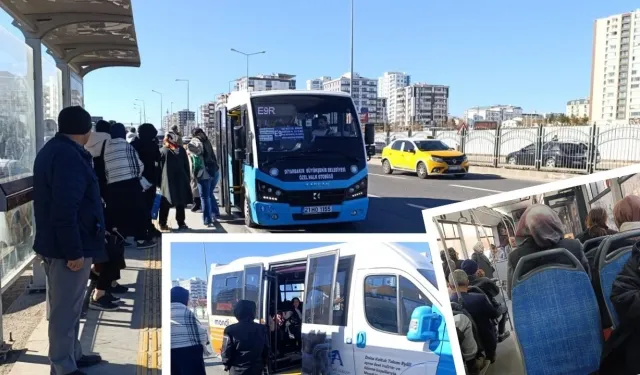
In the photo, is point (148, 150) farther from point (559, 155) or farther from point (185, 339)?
point (559, 155)

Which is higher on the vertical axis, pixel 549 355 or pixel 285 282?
pixel 285 282

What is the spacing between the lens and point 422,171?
22.4m

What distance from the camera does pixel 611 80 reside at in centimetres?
8675

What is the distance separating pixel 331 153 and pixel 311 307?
767 centimetres

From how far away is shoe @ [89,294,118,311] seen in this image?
5.61m

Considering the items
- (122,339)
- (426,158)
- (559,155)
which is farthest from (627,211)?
(559,155)

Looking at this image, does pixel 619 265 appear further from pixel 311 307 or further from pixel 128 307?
pixel 128 307

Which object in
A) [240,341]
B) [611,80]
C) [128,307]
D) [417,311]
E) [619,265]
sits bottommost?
[128,307]

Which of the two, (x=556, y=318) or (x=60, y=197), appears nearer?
(x=556, y=318)

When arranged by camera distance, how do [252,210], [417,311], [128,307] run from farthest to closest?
[252,210]
[128,307]
[417,311]

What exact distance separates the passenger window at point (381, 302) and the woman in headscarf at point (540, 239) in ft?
1.41

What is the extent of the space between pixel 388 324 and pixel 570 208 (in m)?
0.80

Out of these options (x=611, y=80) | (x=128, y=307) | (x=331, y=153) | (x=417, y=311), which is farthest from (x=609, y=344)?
(x=611, y=80)

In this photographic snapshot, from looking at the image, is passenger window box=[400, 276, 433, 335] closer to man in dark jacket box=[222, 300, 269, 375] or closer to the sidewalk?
man in dark jacket box=[222, 300, 269, 375]
